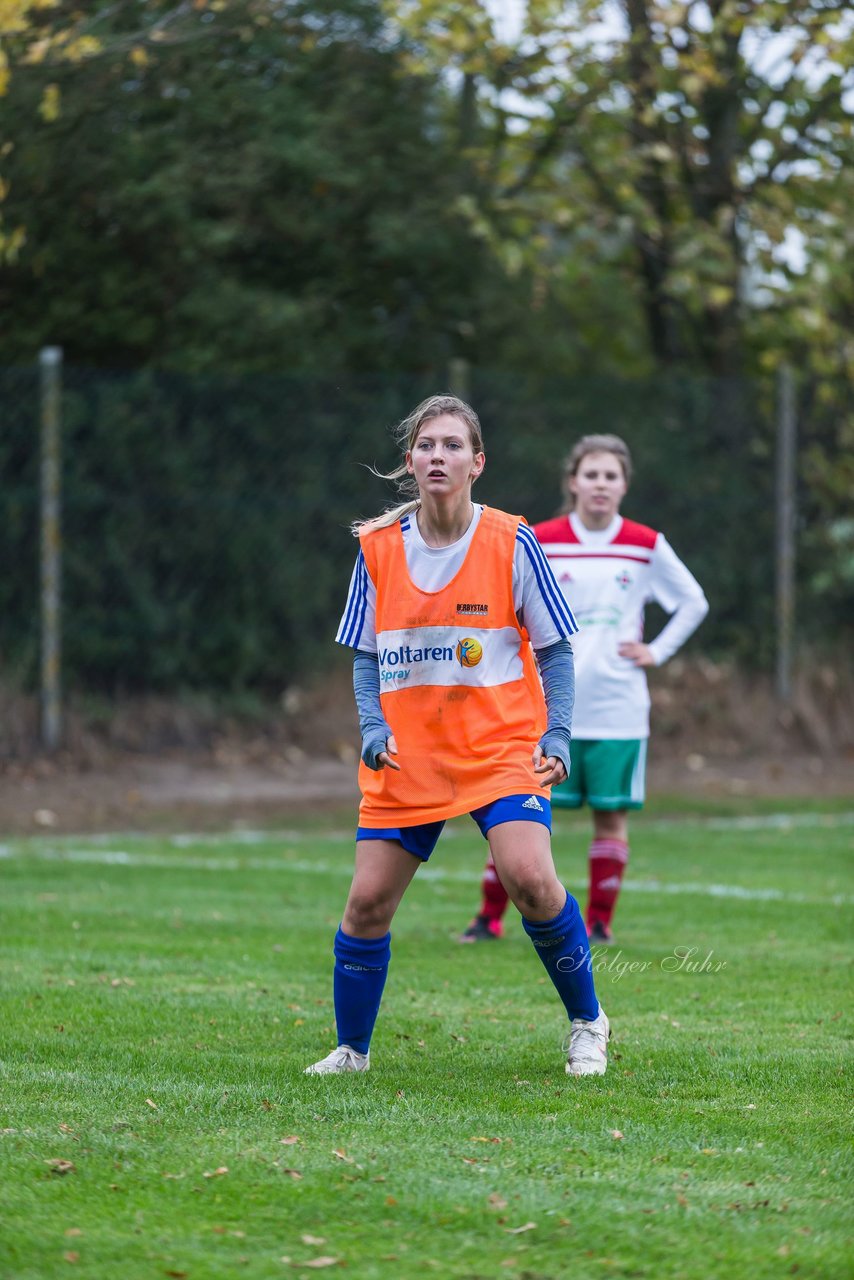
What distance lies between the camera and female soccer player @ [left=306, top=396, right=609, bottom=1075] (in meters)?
4.78

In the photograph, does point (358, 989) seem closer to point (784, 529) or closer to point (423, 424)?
point (423, 424)

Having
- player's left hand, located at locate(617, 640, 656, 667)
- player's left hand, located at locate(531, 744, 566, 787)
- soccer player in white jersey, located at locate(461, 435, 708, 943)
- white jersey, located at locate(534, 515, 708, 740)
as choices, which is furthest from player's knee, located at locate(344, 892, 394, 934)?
player's left hand, located at locate(617, 640, 656, 667)

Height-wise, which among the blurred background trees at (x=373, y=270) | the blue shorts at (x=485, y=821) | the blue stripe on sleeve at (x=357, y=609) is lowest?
the blue shorts at (x=485, y=821)

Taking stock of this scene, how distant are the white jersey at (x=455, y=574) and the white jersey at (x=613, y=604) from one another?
2341 mm

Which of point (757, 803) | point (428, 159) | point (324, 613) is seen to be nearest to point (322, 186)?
point (428, 159)

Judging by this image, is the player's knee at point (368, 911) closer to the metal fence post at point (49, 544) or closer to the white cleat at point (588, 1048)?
the white cleat at point (588, 1048)

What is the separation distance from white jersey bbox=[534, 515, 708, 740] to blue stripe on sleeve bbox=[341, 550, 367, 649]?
2.41 m

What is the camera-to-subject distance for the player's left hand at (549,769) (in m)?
4.70

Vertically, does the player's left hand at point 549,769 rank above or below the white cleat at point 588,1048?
above

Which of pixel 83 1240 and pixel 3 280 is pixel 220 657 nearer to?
pixel 3 280

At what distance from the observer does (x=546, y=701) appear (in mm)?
4949

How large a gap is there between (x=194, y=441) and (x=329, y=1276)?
32.7ft

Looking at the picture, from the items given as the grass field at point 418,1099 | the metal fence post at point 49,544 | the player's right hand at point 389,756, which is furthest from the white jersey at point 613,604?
the metal fence post at point 49,544

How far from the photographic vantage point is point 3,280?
41.9ft
